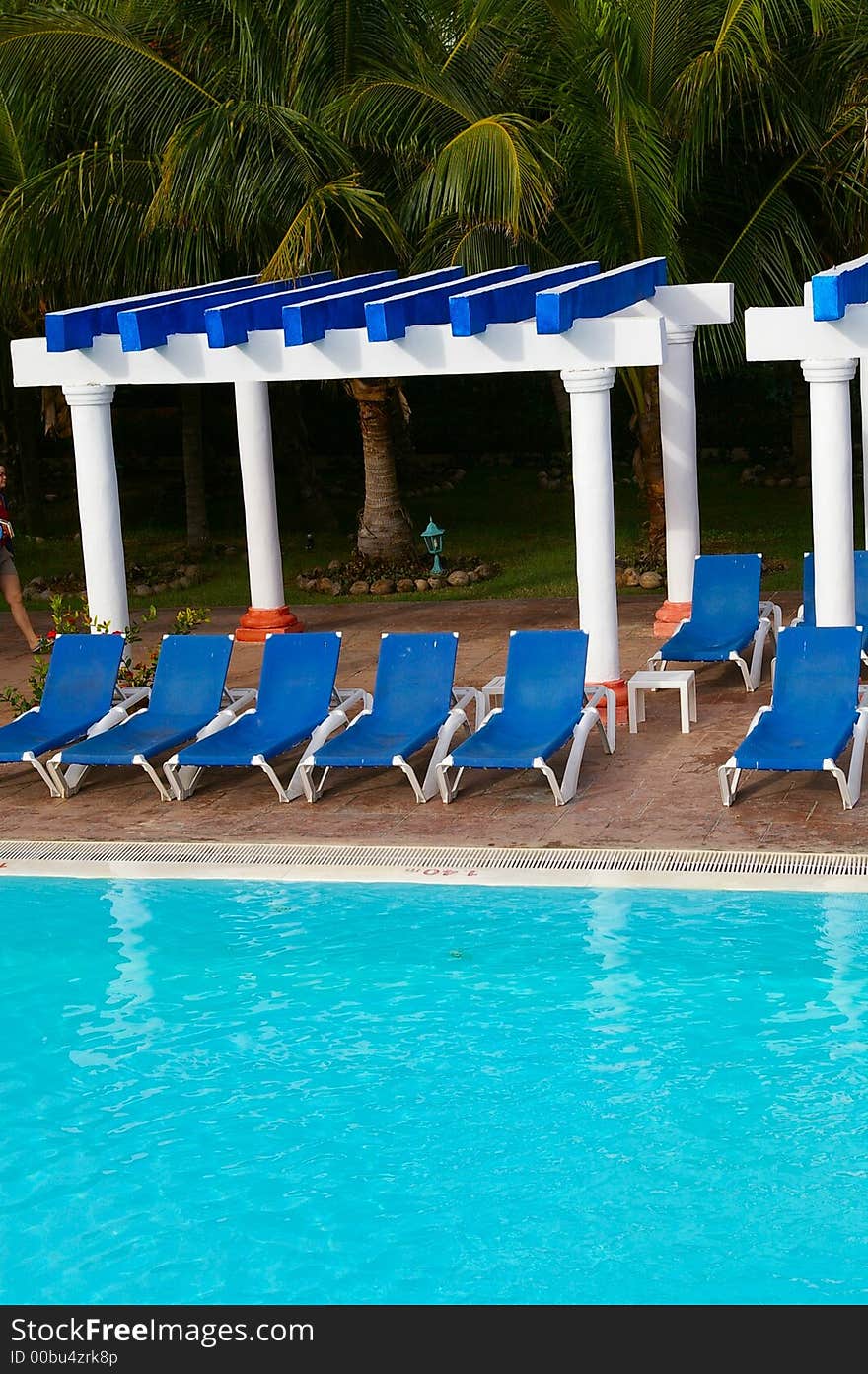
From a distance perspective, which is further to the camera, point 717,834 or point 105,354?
point 105,354

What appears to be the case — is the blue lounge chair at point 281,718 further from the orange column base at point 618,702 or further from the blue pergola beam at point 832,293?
the blue pergola beam at point 832,293

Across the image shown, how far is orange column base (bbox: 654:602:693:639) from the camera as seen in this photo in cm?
1473

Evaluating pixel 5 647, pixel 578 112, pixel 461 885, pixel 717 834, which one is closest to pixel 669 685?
pixel 717 834

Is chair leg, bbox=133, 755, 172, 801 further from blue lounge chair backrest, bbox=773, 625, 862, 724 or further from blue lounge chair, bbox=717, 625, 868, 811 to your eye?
blue lounge chair backrest, bbox=773, 625, 862, 724

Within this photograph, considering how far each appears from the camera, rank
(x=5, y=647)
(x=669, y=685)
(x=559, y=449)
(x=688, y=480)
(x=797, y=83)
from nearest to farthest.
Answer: (x=669, y=685), (x=688, y=480), (x=797, y=83), (x=5, y=647), (x=559, y=449)

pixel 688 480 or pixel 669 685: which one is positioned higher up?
pixel 688 480

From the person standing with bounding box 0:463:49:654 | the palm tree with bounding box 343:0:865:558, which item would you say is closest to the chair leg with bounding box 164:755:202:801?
the person standing with bounding box 0:463:49:654

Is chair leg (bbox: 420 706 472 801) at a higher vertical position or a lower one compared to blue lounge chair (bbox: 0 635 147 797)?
lower

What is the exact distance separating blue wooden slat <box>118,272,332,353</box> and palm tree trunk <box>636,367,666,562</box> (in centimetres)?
464

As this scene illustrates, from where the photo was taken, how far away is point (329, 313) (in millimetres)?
12203

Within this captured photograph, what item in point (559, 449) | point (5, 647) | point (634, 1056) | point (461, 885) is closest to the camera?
point (634, 1056)

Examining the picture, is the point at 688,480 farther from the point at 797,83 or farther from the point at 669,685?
the point at 797,83

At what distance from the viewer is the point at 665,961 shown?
28.4 feet

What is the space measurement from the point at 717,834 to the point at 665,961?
1.51 metres
